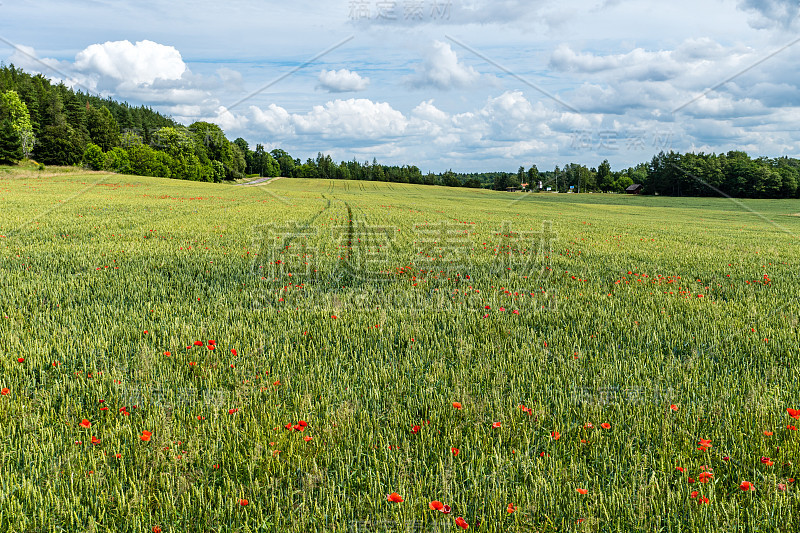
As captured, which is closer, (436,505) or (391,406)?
(436,505)

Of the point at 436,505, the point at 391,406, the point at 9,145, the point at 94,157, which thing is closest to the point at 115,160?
the point at 94,157

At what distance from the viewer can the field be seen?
303 centimetres

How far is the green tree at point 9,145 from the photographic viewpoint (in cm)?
8038

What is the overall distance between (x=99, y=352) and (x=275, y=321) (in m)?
2.30

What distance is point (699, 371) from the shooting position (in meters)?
5.35

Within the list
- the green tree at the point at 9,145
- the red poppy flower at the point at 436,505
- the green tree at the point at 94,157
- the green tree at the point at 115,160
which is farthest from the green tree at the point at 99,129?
the red poppy flower at the point at 436,505

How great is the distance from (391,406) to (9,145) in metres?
105

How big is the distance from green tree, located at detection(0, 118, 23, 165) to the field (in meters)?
94.9

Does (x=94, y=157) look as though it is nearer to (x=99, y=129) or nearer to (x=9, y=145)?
(x=9, y=145)

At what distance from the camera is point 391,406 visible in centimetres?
440

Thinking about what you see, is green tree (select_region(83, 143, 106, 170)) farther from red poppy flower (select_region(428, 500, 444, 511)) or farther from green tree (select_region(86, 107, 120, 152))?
red poppy flower (select_region(428, 500, 444, 511))

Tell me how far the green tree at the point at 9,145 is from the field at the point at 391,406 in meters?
94.9

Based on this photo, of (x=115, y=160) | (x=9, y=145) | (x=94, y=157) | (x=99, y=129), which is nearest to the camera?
(x=9, y=145)

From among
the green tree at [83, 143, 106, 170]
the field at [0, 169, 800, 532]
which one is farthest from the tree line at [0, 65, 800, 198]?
the field at [0, 169, 800, 532]
